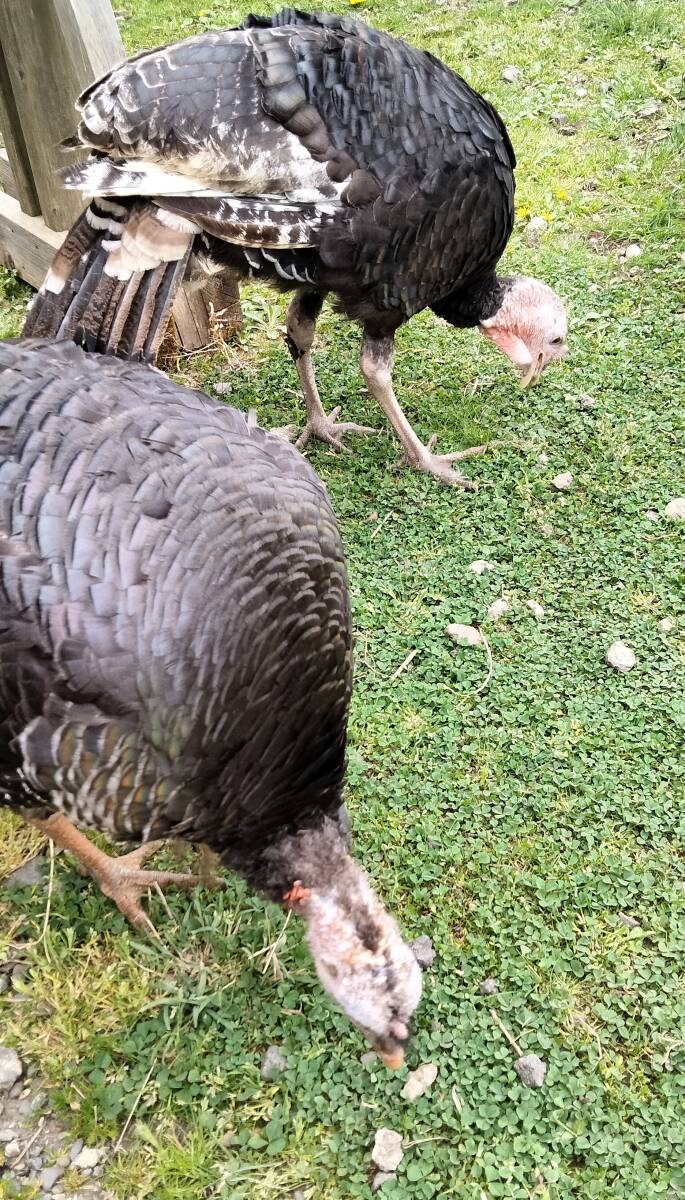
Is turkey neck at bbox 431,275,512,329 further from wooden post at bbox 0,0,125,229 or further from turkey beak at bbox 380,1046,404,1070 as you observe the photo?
turkey beak at bbox 380,1046,404,1070

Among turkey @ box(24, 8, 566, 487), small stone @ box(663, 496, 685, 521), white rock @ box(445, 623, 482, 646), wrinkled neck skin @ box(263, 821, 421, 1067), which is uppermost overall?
turkey @ box(24, 8, 566, 487)

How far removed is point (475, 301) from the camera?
391 centimetres

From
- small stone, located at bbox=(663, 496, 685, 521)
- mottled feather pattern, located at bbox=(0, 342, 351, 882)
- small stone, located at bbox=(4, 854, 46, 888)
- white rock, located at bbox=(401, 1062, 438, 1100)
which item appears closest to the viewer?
mottled feather pattern, located at bbox=(0, 342, 351, 882)

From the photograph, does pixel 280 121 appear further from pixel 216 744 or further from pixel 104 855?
pixel 104 855

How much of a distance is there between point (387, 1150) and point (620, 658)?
71.9 inches

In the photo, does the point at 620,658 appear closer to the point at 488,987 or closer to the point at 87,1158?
the point at 488,987

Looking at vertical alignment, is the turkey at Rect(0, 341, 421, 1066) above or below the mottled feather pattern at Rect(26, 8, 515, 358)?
below

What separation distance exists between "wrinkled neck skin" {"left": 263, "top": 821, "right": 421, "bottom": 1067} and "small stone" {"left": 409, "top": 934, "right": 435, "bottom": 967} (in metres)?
0.46

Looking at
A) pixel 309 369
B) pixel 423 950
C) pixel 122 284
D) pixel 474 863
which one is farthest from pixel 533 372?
pixel 423 950

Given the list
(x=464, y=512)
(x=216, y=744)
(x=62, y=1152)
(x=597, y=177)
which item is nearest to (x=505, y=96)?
(x=597, y=177)

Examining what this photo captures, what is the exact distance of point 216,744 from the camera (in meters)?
1.99

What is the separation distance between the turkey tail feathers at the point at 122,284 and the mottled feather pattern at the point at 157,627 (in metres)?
0.95

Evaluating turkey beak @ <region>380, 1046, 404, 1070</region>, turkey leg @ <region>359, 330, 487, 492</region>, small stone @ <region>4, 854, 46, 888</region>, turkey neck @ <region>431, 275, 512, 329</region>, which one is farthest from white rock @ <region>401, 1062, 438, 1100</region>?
turkey neck @ <region>431, 275, 512, 329</region>

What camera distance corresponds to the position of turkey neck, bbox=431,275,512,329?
386cm
